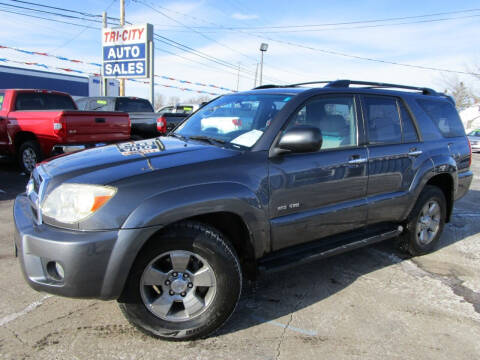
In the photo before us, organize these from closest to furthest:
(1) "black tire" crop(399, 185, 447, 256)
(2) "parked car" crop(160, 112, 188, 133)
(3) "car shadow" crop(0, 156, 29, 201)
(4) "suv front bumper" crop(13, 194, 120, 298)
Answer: (4) "suv front bumper" crop(13, 194, 120, 298)
(1) "black tire" crop(399, 185, 447, 256)
(3) "car shadow" crop(0, 156, 29, 201)
(2) "parked car" crop(160, 112, 188, 133)

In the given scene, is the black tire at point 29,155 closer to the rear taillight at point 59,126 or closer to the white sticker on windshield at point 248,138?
the rear taillight at point 59,126

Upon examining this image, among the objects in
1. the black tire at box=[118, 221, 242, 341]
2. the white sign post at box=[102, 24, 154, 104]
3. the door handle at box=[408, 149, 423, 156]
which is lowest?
the black tire at box=[118, 221, 242, 341]

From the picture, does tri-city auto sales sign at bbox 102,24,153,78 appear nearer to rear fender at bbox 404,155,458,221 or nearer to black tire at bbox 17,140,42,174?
black tire at bbox 17,140,42,174

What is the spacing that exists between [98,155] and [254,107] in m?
1.36

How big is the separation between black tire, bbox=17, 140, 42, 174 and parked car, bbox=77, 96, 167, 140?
100 inches

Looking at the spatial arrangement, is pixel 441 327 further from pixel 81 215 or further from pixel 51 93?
pixel 51 93

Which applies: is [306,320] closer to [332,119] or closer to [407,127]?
[332,119]

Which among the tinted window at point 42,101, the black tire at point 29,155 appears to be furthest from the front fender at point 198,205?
the tinted window at point 42,101

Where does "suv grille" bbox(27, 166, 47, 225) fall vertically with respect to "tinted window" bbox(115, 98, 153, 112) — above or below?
below

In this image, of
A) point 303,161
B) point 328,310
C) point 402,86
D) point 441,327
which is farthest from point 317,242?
point 402,86

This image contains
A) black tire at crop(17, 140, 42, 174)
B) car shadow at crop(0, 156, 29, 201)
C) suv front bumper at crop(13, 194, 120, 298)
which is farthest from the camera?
black tire at crop(17, 140, 42, 174)

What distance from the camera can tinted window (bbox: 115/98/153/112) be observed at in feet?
35.9

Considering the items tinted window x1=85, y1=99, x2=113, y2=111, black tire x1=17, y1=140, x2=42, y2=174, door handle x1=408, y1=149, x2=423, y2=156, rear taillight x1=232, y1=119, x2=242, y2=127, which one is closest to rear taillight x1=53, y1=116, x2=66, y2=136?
black tire x1=17, y1=140, x2=42, y2=174

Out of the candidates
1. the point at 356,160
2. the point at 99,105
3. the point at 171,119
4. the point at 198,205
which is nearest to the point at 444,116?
the point at 356,160
